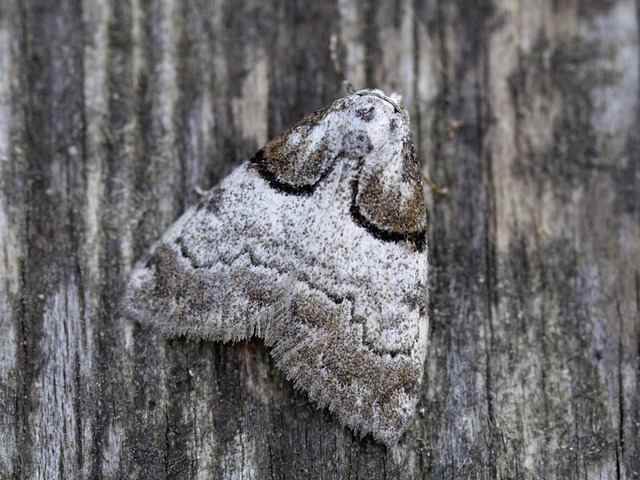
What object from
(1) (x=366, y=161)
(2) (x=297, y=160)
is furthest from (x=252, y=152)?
(1) (x=366, y=161)

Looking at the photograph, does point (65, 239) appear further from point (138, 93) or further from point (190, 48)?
point (190, 48)

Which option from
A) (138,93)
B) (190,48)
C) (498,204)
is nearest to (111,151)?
(138,93)

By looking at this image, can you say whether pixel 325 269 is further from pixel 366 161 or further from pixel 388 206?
pixel 366 161

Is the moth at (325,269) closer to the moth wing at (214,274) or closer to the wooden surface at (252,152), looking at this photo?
the moth wing at (214,274)

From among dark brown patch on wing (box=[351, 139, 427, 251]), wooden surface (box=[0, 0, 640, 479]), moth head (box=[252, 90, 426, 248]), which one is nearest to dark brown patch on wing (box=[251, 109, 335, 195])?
moth head (box=[252, 90, 426, 248])

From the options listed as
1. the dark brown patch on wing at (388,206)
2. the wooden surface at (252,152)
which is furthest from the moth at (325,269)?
the wooden surface at (252,152)

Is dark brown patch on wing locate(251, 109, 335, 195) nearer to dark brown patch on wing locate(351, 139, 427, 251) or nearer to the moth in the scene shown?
the moth
